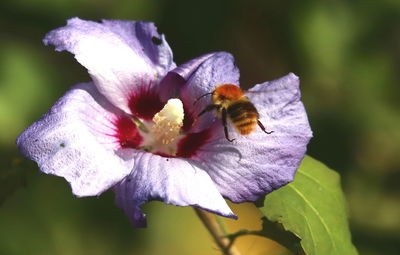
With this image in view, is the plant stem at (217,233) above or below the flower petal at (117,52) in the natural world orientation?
below

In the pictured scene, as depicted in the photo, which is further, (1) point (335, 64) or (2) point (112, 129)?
(1) point (335, 64)

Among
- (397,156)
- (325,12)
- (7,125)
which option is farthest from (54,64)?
(397,156)

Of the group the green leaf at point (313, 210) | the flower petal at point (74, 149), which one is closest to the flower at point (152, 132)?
the flower petal at point (74, 149)

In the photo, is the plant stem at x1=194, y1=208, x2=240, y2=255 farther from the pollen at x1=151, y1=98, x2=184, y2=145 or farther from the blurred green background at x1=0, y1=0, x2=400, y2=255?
the blurred green background at x1=0, y1=0, x2=400, y2=255

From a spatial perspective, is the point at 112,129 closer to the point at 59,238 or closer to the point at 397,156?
the point at 59,238

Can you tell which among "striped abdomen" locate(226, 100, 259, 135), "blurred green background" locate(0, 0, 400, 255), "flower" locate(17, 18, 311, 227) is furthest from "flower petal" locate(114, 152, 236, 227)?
"blurred green background" locate(0, 0, 400, 255)

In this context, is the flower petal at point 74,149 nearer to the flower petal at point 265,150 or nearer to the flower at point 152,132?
the flower at point 152,132

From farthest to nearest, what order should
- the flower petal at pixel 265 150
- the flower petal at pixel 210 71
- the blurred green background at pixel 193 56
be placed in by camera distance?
the blurred green background at pixel 193 56 < the flower petal at pixel 210 71 < the flower petal at pixel 265 150
